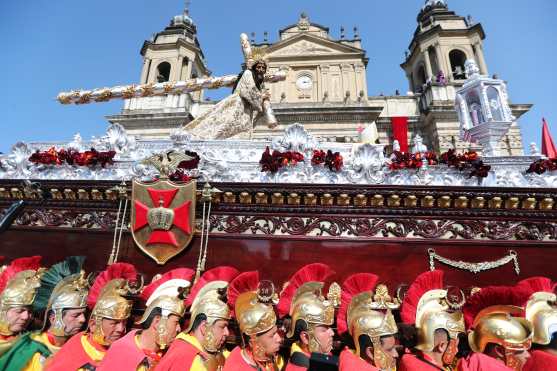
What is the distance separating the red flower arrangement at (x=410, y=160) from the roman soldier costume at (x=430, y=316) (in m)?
1.65

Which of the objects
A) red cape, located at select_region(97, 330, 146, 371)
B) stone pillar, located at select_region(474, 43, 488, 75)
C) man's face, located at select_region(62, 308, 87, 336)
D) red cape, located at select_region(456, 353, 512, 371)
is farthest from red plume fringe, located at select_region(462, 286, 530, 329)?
stone pillar, located at select_region(474, 43, 488, 75)

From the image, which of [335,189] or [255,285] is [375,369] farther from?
[335,189]

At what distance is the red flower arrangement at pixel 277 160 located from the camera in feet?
14.6

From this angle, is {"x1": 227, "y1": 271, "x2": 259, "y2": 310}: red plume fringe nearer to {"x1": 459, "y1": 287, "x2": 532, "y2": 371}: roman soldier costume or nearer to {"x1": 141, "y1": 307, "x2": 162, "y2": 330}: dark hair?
{"x1": 141, "y1": 307, "x2": 162, "y2": 330}: dark hair

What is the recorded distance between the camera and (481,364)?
9.26 ft

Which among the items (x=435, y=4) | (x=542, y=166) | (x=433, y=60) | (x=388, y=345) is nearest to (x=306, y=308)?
(x=388, y=345)

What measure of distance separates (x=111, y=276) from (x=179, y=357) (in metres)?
1.71

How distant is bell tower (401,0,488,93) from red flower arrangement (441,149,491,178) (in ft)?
72.8

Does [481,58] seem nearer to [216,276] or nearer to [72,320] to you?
[216,276]

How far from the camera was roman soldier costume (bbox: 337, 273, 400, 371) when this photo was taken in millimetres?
2883

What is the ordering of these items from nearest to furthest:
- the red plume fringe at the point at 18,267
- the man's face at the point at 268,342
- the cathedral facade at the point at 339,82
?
the man's face at the point at 268,342 → the red plume fringe at the point at 18,267 → the cathedral facade at the point at 339,82

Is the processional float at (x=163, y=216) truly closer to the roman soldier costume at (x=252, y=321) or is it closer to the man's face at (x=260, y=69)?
the roman soldier costume at (x=252, y=321)

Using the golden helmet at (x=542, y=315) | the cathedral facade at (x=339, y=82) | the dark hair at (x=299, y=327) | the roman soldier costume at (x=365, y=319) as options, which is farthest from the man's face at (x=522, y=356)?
the cathedral facade at (x=339, y=82)

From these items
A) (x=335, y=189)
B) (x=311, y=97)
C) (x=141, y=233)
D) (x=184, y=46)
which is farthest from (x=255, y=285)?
(x=184, y=46)
